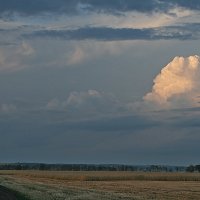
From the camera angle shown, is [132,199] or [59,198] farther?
[132,199]

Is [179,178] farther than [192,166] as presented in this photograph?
No

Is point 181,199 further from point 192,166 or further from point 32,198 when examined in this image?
point 192,166

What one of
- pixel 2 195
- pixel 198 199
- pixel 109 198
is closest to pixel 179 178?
pixel 198 199

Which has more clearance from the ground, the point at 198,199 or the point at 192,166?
the point at 192,166

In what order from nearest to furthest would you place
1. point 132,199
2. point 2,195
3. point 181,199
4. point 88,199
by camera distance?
point 2,195 < point 88,199 < point 132,199 < point 181,199

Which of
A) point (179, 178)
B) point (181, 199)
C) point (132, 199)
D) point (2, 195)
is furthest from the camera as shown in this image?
point (179, 178)

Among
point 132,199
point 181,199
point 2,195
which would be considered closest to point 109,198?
point 132,199

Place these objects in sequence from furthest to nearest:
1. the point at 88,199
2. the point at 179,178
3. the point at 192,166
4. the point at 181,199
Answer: the point at 192,166, the point at 179,178, the point at 181,199, the point at 88,199

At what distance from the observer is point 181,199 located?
147 ft

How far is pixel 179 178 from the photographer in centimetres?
11506

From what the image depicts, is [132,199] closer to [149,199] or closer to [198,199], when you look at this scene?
[149,199]

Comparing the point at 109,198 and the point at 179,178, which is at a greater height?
the point at 179,178

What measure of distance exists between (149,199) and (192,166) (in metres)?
151

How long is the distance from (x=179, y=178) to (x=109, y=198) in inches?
3053
